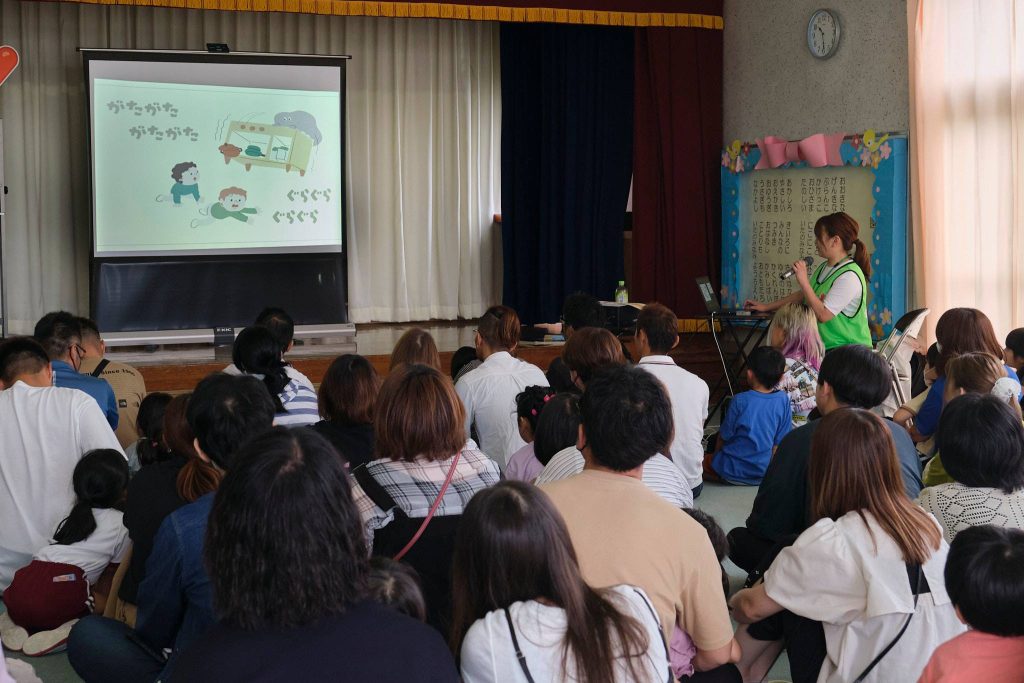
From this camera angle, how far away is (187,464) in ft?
7.22

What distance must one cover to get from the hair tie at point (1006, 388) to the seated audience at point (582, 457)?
3.39 ft

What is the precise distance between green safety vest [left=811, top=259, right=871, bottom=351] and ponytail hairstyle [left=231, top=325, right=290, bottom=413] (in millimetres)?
2805

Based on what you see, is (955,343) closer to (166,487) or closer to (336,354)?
(166,487)

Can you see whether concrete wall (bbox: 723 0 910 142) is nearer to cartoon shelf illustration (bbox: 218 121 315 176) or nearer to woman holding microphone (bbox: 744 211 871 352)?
woman holding microphone (bbox: 744 211 871 352)

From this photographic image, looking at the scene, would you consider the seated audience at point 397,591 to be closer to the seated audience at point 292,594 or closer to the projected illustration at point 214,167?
the seated audience at point 292,594

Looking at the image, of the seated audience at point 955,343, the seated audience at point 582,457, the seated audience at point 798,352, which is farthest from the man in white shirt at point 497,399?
the seated audience at point 798,352

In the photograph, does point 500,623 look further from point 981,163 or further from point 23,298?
point 23,298

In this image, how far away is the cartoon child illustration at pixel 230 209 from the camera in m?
6.96

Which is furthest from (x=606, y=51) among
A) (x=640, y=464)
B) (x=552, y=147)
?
(x=640, y=464)

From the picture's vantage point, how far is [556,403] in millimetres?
2832

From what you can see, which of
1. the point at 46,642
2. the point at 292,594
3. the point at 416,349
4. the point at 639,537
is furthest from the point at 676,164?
the point at 292,594

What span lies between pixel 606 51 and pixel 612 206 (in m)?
1.03

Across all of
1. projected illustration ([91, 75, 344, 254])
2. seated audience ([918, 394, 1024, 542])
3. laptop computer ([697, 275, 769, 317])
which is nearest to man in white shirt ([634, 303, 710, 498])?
seated audience ([918, 394, 1024, 542])

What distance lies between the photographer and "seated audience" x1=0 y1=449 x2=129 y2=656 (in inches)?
118
